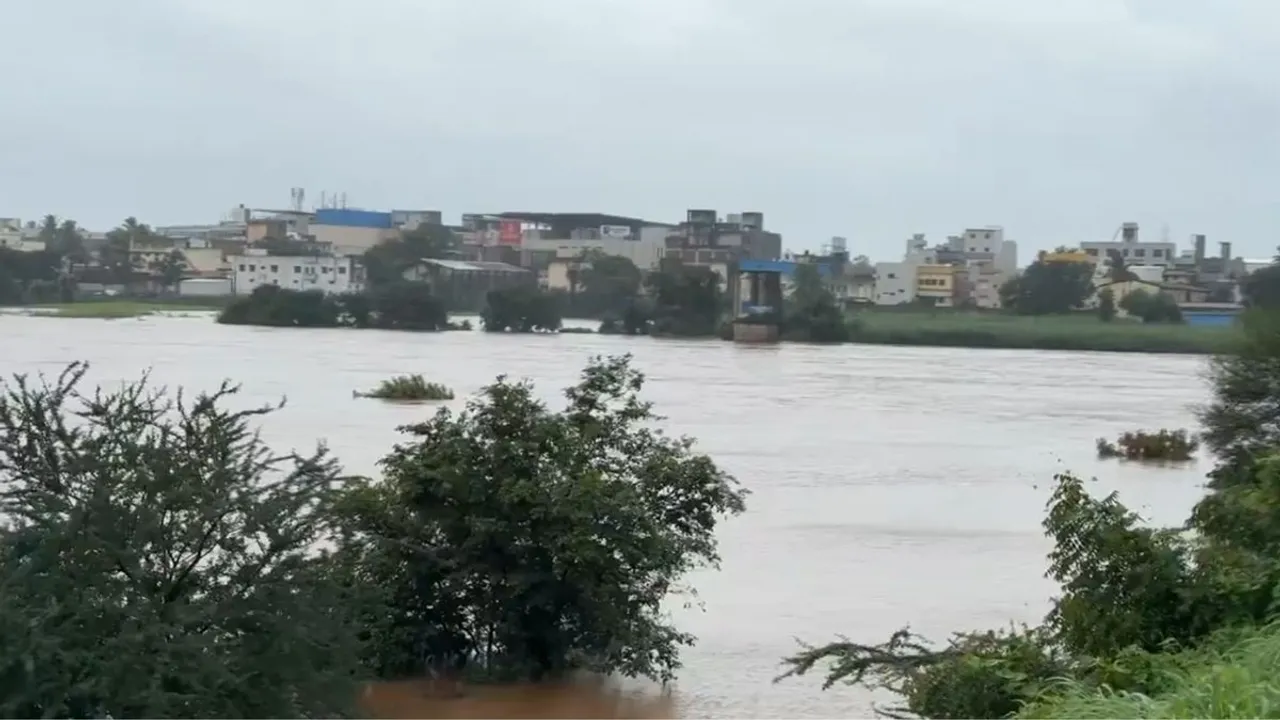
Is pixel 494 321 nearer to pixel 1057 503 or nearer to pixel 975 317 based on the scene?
pixel 975 317

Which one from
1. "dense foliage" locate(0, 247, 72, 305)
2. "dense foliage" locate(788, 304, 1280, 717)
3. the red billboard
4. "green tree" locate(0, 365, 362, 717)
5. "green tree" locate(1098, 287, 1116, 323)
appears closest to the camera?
"dense foliage" locate(788, 304, 1280, 717)

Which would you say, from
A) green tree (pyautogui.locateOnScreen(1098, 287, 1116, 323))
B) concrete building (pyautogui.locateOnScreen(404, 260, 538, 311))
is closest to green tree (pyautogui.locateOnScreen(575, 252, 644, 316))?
concrete building (pyautogui.locateOnScreen(404, 260, 538, 311))

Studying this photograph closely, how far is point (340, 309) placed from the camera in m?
41.3

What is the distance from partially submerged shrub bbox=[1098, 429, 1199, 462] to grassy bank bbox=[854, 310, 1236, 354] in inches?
884

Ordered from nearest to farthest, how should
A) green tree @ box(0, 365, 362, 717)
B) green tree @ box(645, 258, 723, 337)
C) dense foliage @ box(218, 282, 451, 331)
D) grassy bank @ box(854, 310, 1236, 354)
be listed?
green tree @ box(0, 365, 362, 717), dense foliage @ box(218, 282, 451, 331), green tree @ box(645, 258, 723, 337), grassy bank @ box(854, 310, 1236, 354)

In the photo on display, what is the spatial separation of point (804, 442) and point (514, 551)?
14508 mm

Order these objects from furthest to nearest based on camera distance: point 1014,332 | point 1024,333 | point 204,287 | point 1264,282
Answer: point 1024,333 < point 1014,332 < point 204,287 < point 1264,282

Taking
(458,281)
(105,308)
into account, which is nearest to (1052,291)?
(458,281)

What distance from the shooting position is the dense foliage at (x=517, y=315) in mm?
43094

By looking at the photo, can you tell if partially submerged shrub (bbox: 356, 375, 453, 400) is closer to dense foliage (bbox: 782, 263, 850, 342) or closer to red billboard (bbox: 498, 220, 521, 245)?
dense foliage (bbox: 782, 263, 850, 342)

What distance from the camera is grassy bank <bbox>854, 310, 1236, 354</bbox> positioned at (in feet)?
153

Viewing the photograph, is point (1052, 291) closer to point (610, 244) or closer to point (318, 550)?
point (610, 244)

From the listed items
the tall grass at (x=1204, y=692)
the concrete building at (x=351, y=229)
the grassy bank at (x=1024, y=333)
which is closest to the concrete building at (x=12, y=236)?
the concrete building at (x=351, y=229)

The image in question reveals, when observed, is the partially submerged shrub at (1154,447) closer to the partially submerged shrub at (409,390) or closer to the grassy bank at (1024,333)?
→ the partially submerged shrub at (409,390)
